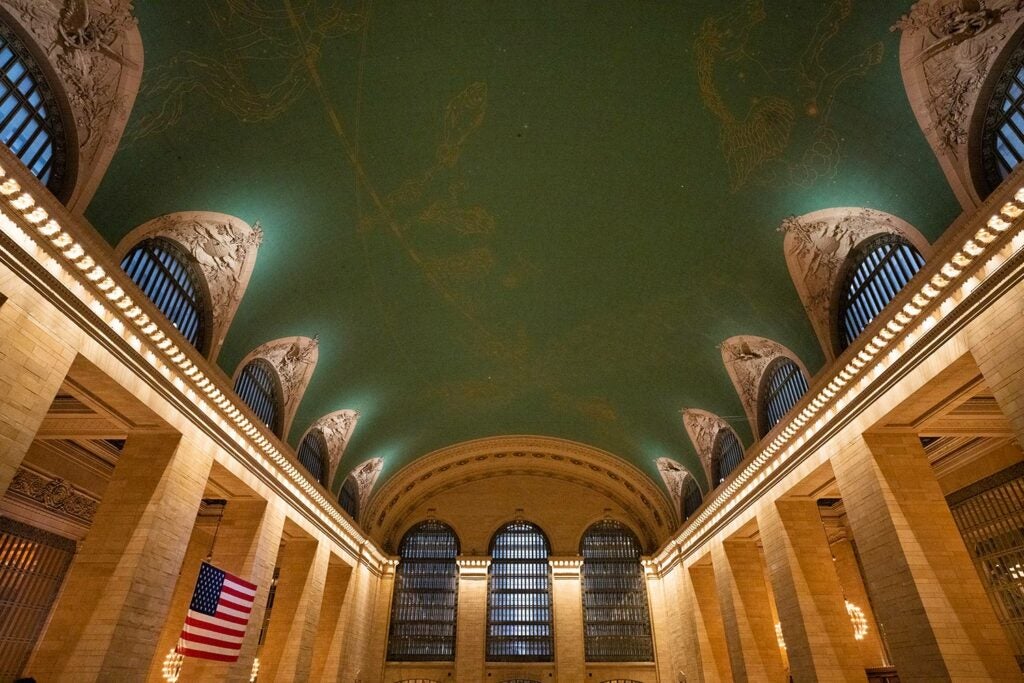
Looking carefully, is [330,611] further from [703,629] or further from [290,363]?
[703,629]

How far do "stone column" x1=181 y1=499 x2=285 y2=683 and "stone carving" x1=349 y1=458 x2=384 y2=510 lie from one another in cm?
639

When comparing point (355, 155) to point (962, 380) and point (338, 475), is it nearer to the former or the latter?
point (962, 380)

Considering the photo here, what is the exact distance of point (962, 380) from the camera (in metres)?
8.98

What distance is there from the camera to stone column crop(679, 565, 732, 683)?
1803 centimetres

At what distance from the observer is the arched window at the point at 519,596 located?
74.2 feet

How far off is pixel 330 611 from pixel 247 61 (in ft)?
56.6

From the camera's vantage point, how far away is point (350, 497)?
2172cm

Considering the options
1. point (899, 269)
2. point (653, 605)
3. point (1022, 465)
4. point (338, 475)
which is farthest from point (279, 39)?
point (653, 605)

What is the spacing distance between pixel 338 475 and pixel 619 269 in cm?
1193

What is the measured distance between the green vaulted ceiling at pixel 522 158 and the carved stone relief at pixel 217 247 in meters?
0.24

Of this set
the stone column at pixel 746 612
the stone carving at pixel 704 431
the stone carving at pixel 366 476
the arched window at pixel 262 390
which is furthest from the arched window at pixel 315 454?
the stone column at pixel 746 612

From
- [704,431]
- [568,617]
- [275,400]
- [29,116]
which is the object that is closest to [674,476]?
[704,431]

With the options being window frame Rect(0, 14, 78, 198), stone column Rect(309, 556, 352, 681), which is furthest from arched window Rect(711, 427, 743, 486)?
window frame Rect(0, 14, 78, 198)

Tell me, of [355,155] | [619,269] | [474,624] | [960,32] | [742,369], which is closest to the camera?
[960,32]
